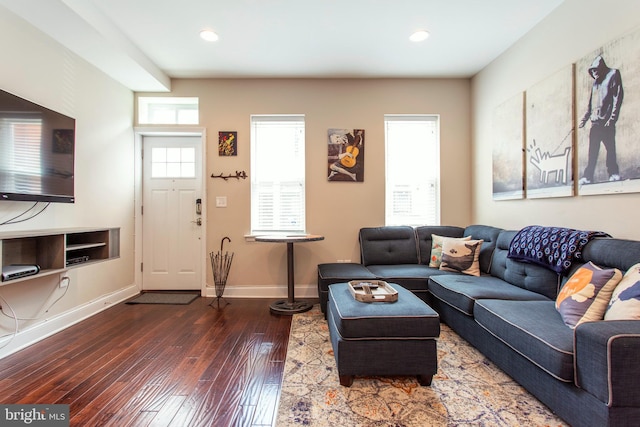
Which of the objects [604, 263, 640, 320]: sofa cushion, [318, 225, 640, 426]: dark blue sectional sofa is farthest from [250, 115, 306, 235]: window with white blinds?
[604, 263, 640, 320]: sofa cushion

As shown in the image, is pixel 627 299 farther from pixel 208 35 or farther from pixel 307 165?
pixel 208 35

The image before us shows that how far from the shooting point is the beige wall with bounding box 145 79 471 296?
3.62 meters

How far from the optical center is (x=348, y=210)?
12.0 ft

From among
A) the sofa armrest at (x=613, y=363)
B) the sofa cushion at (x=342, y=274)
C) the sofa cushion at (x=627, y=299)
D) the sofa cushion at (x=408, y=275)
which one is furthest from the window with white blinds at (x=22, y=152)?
the sofa cushion at (x=627, y=299)

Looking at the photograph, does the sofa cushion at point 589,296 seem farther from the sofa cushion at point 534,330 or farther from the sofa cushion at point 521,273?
the sofa cushion at point 521,273

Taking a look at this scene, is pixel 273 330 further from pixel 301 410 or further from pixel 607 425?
pixel 607 425

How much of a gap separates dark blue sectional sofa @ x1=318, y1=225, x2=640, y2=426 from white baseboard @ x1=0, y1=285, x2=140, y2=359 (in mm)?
2386

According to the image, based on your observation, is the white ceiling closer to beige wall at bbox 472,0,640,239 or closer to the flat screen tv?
beige wall at bbox 472,0,640,239

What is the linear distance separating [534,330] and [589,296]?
0.39 metres

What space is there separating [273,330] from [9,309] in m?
2.02

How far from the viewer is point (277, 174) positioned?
3.69 metres

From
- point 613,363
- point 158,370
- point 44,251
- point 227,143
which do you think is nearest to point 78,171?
point 44,251

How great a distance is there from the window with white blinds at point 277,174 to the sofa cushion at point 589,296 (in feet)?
8.68

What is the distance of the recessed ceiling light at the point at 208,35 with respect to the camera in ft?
8.85
